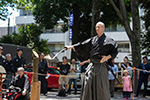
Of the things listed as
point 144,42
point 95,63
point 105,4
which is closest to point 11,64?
point 95,63

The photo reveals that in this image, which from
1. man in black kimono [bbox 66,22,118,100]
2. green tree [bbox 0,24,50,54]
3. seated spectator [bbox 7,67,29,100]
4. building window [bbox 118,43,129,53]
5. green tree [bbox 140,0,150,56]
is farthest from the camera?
building window [bbox 118,43,129,53]

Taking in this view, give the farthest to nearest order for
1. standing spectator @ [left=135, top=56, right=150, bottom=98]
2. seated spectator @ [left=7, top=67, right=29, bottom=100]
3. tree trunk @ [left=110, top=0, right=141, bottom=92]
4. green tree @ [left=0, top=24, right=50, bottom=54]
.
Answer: green tree @ [left=0, top=24, right=50, bottom=54] → tree trunk @ [left=110, top=0, right=141, bottom=92] → standing spectator @ [left=135, top=56, right=150, bottom=98] → seated spectator @ [left=7, top=67, right=29, bottom=100]

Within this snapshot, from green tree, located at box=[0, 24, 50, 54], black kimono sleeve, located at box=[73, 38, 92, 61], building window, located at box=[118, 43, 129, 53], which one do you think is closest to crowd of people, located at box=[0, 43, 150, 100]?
black kimono sleeve, located at box=[73, 38, 92, 61]

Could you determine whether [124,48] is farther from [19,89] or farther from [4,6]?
[19,89]

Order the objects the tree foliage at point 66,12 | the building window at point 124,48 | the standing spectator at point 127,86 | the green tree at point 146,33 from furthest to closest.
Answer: the building window at point 124,48 → the tree foliage at point 66,12 → the green tree at point 146,33 → the standing spectator at point 127,86

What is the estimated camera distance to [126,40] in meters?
41.1

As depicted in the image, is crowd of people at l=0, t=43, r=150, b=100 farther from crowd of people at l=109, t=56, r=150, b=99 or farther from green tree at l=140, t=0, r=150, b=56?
green tree at l=140, t=0, r=150, b=56

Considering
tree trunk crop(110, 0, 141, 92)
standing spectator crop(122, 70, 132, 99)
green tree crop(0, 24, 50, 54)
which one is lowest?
standing spectator crop(122, 70, 132, 99)

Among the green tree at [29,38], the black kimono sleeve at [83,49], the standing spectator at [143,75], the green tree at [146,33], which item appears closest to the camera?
the black kimono sleeve at [83,49]

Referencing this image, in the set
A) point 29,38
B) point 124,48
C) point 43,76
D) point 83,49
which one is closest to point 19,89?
point 83,49

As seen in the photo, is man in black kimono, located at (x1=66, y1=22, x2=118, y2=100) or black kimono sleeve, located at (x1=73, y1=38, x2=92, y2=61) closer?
man in black kimono, located at (x1=66, y1=22, x2=118, y2=100)

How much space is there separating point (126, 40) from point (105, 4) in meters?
18.5

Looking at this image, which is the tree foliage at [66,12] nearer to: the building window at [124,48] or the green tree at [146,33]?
the green tree at [146,33]

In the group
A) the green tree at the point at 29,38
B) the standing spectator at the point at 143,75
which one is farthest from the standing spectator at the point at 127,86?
the green tree at the point at 29,38
